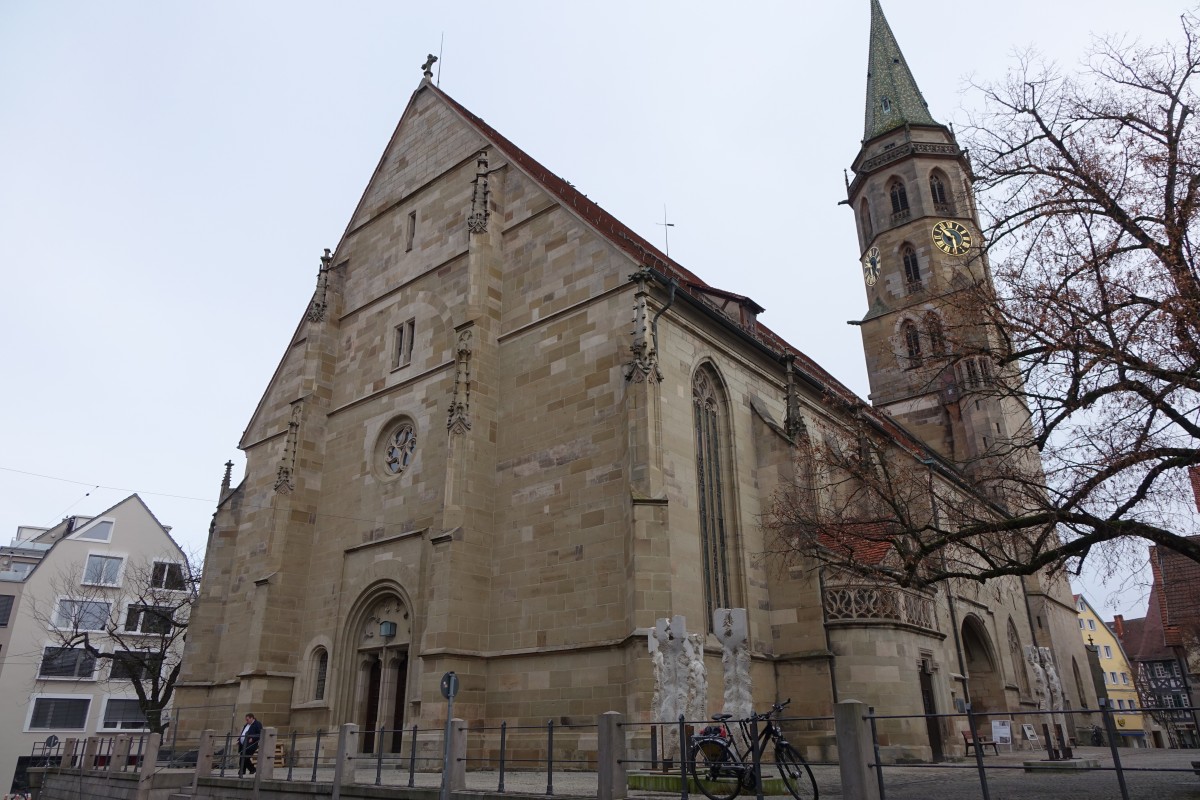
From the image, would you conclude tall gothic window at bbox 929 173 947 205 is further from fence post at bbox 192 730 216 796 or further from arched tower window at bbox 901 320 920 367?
fence post at bbox 192 730 216 796

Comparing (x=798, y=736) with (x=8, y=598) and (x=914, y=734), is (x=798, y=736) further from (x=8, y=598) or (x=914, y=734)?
(x=8, y=598)

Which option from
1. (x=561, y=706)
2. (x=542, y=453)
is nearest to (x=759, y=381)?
(x=542, y=453)

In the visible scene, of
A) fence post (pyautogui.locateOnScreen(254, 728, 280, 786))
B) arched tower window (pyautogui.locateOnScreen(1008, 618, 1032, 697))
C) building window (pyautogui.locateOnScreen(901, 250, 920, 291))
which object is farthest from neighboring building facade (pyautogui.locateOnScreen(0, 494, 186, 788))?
building window (pyautogui.locateOnScreen(901, 250, 920, 291))

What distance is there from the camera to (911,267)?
3909 centimetres

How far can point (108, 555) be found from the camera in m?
40.5

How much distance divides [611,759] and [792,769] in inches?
83.7

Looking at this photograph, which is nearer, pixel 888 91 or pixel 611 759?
pixel 611 759

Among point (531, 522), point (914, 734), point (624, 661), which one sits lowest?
point (914, 734)

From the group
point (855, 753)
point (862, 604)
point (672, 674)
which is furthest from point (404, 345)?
point (855, 753)

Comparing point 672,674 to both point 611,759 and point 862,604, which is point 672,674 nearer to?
point 611,759

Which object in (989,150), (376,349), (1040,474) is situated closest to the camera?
(1040,474)

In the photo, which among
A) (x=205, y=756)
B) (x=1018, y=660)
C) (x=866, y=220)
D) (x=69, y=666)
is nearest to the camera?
(x=205, y=756)

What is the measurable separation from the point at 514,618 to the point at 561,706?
202cm

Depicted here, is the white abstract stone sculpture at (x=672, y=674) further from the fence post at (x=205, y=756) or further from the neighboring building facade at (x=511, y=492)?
the fence post at (x=205, y=756)
